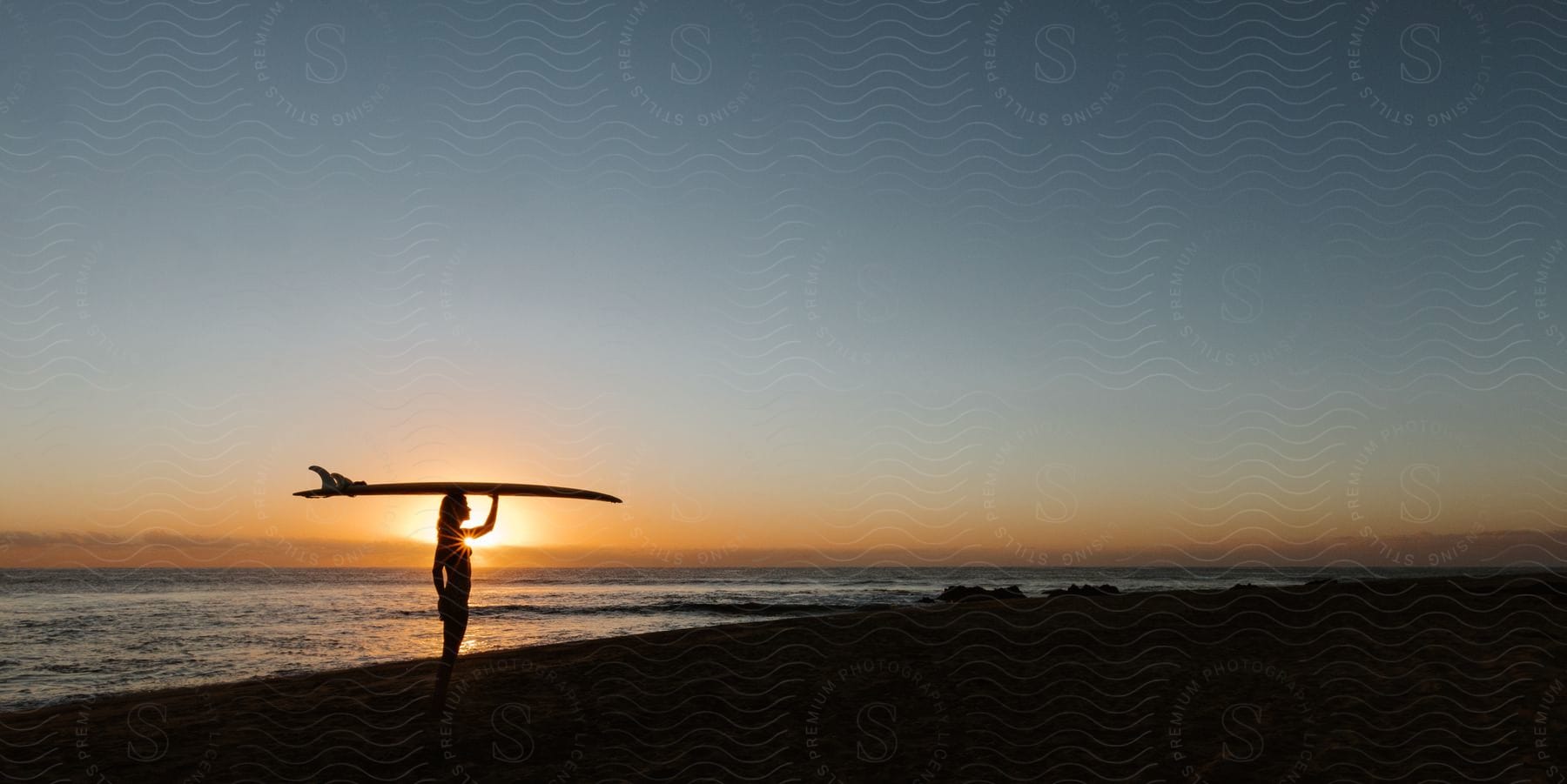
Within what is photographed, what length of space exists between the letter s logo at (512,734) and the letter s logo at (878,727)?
3.53 m

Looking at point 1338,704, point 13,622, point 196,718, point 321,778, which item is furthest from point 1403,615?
point 13,622

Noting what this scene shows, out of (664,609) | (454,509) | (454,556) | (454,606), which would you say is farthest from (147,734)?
(664,609)

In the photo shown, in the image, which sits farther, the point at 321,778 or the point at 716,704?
the point at 716,704

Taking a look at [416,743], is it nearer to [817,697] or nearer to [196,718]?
[196,718]

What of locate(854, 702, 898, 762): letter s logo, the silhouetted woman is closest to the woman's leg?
the silhouetted woman

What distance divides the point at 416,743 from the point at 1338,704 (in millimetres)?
10197

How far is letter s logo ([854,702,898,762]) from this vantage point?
27.7 feet

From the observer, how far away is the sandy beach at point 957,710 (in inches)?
320

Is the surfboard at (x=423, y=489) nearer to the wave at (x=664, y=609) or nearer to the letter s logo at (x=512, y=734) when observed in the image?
the letter s logo at (x=512, y=734)

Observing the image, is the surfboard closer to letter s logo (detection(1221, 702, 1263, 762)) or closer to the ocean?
letter s logo (detection(1221, 702, 1263, 762))

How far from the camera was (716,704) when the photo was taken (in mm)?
10508

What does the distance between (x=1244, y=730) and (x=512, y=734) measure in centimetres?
791

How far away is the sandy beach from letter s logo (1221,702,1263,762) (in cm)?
3

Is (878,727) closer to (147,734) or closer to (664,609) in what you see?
(147,734)
